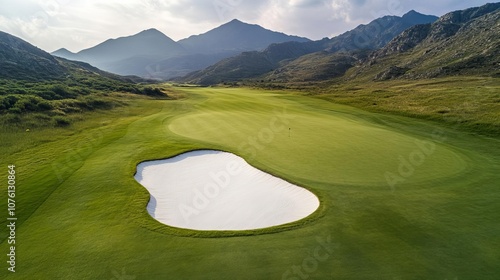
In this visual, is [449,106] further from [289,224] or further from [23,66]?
[23,66]

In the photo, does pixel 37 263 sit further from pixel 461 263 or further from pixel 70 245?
pixel 461 263

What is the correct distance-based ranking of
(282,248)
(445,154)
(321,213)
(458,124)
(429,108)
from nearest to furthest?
(282,248) → (321,213) → (445,154) → (458,124) → (429,108)

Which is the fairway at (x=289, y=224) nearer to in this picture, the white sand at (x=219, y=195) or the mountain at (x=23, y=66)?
the white sand at (x=219, y=195)

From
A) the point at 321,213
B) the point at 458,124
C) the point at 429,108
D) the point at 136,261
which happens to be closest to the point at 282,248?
the point at 321,213

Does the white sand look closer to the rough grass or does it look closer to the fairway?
the fairway

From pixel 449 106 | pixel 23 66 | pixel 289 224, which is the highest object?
pixel 23 66

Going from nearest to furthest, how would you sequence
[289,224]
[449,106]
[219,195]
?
[289,224], [219,195], [449,106]

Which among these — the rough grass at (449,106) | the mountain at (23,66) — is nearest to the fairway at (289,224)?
the rough grass at (449,106)

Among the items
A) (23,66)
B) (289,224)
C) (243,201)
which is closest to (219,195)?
(243,201)
